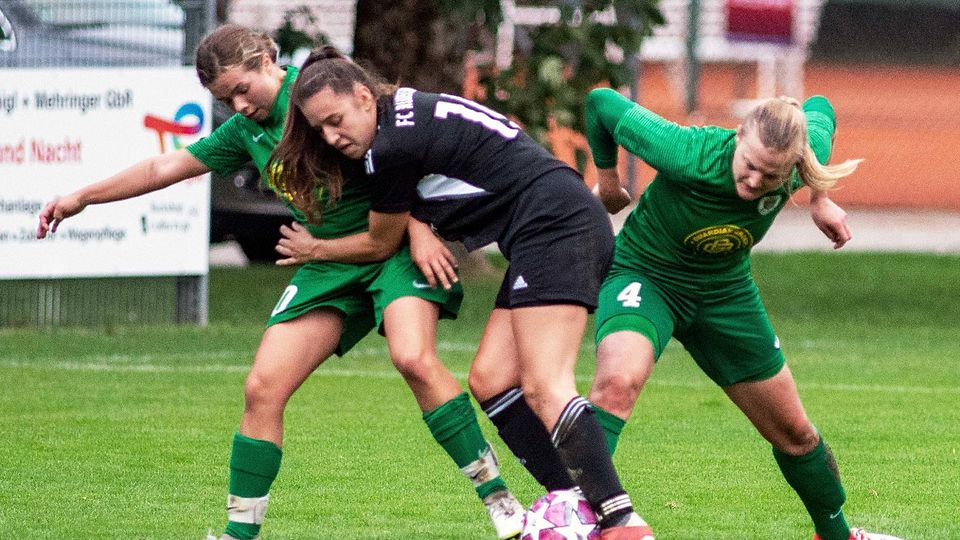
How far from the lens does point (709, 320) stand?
5844mm

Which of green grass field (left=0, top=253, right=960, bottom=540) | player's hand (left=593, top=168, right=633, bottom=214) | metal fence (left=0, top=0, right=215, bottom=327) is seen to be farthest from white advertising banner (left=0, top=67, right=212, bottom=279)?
player's hand (left=593, top=168, right=633, bottom=214)

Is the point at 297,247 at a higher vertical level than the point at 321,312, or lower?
higher

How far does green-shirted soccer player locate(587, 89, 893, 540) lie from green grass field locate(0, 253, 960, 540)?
1.59ft

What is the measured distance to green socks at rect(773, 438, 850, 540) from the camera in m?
5.91

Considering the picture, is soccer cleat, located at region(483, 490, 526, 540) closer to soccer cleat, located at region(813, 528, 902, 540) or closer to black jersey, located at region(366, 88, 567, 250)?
black jersey, located at region(366, 88, 567, 250)

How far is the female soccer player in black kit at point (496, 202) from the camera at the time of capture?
5340 mm

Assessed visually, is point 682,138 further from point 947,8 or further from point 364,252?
point 947,8

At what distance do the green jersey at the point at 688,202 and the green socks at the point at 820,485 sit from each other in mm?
667

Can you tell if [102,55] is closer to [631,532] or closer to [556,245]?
[556,245]

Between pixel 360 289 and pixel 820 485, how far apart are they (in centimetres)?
170

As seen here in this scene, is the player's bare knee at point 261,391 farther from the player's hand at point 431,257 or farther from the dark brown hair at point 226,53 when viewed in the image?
the dark brown hair at point 226,53

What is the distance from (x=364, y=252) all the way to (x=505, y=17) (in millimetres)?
8025

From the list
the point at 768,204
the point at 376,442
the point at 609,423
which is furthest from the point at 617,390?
the point at 376,442

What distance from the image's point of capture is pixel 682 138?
572 cm
